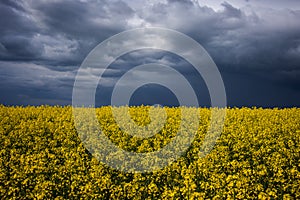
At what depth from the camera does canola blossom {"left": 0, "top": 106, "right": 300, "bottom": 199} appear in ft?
31.4

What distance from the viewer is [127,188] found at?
9.80 m

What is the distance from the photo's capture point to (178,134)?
1255 centimetres

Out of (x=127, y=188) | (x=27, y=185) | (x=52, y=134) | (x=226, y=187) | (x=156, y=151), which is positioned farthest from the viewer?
(x=52, y=134)

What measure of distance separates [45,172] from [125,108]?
6269 mm

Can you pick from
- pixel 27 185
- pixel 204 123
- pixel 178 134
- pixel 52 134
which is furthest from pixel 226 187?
pixel 52 134

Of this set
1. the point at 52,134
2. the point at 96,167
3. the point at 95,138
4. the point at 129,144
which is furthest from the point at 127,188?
the point at 52,134

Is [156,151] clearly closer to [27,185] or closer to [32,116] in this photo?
[27,185]

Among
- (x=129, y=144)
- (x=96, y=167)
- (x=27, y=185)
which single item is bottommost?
(x=27, y=185)

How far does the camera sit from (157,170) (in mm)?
10438

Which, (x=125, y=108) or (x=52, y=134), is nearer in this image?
(x=52, y=134)

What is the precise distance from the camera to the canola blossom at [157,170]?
9.58 meters

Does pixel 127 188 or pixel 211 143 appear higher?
pixel 211 143

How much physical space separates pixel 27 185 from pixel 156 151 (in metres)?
4.52

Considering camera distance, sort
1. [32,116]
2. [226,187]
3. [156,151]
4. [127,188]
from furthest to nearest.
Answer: [32,116]
[156,151]
[127,188]
[226,187]
